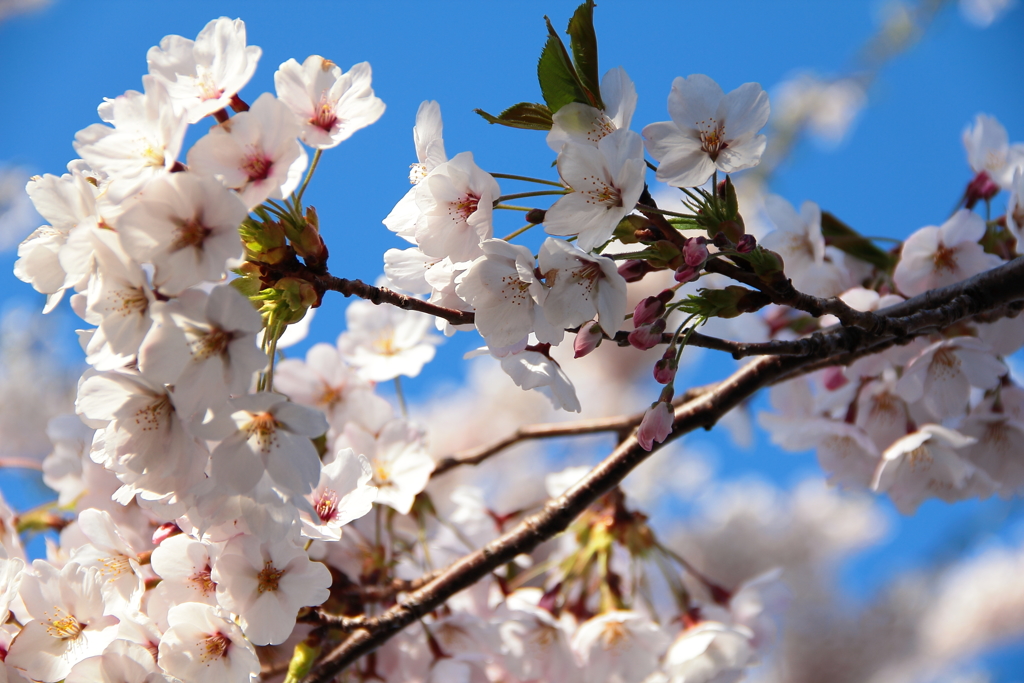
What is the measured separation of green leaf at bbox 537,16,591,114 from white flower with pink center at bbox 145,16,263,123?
0.33 meters

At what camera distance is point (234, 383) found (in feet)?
2.26

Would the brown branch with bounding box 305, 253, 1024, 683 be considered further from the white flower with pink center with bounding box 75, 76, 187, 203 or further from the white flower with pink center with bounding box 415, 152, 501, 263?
the white flower with pink center with bounding box 75, 76, 187, 203

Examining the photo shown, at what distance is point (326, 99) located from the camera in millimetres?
836

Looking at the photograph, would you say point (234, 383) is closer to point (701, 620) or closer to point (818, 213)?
point (818, 213)

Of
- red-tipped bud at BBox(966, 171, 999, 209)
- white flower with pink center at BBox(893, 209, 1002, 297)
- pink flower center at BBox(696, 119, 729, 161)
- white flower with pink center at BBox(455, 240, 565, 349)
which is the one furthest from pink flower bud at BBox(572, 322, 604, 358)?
red-tipped bud at BBox(966, 171, 999, 209)

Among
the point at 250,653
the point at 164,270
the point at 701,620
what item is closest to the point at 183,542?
the point at 250,653

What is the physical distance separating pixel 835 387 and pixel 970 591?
5.53 meters

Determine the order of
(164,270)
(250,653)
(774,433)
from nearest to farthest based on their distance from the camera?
(164,270)
(250,653)
(774,433)

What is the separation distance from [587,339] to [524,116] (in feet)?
0.92

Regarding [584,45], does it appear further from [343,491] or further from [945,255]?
[945,255]

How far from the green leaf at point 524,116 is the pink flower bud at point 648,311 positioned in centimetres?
25

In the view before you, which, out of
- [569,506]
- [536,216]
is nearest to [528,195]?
[536,216]

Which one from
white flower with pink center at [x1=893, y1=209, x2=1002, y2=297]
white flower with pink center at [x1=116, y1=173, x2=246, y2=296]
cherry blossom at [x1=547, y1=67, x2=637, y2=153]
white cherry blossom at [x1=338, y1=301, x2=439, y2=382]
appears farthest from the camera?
white cherry blossom at [x1=338, y1=301, x2=439, y2=382]

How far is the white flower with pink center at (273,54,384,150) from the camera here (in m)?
0.81
